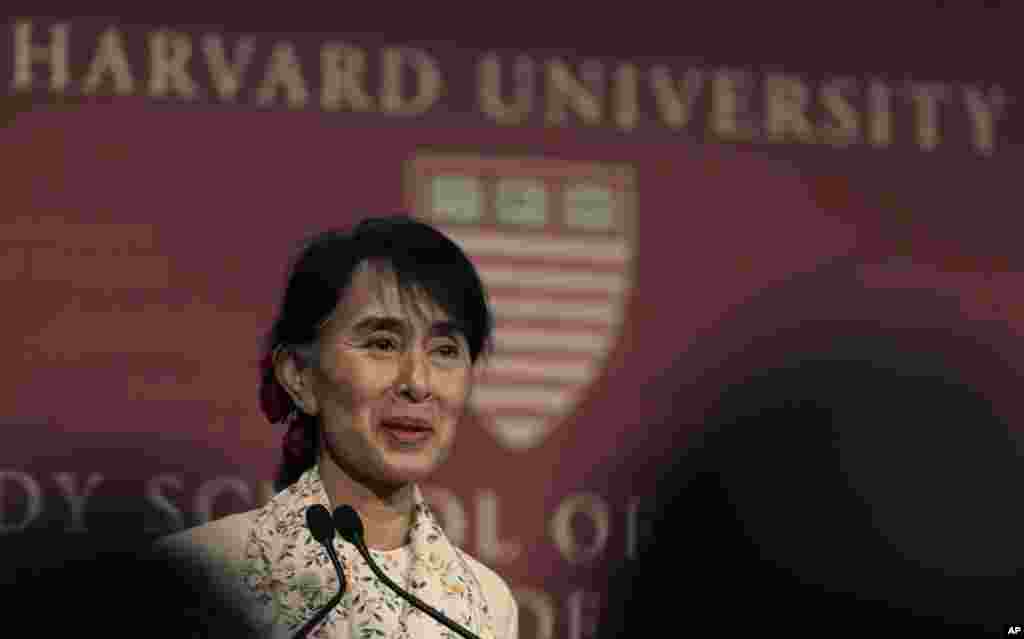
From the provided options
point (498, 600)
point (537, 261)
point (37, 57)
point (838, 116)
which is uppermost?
point (37, 57)

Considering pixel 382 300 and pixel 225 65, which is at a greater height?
pixel 225 65

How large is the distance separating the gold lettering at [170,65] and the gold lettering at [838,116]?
1405 millimetres

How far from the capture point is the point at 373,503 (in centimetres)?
222

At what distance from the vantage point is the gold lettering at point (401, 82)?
4.09 m

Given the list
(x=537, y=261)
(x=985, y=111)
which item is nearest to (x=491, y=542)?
(x=537, y=261)

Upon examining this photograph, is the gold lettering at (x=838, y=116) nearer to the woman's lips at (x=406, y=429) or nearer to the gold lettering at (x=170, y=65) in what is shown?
the gold lettering at (x=170, y=65)

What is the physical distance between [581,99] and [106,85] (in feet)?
3.36

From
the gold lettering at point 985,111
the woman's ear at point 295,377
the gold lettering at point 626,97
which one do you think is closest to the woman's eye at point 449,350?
the woman's ear at point 295,377

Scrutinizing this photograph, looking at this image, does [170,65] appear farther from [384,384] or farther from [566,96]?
[384,384]

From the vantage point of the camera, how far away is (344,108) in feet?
13.3

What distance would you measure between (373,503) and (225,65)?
199 centimetres

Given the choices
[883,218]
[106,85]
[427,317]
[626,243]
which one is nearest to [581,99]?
[626,243]

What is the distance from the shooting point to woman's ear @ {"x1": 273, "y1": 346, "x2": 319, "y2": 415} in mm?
2254

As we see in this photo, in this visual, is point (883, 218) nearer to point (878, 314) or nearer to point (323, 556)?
point (878, 314)
